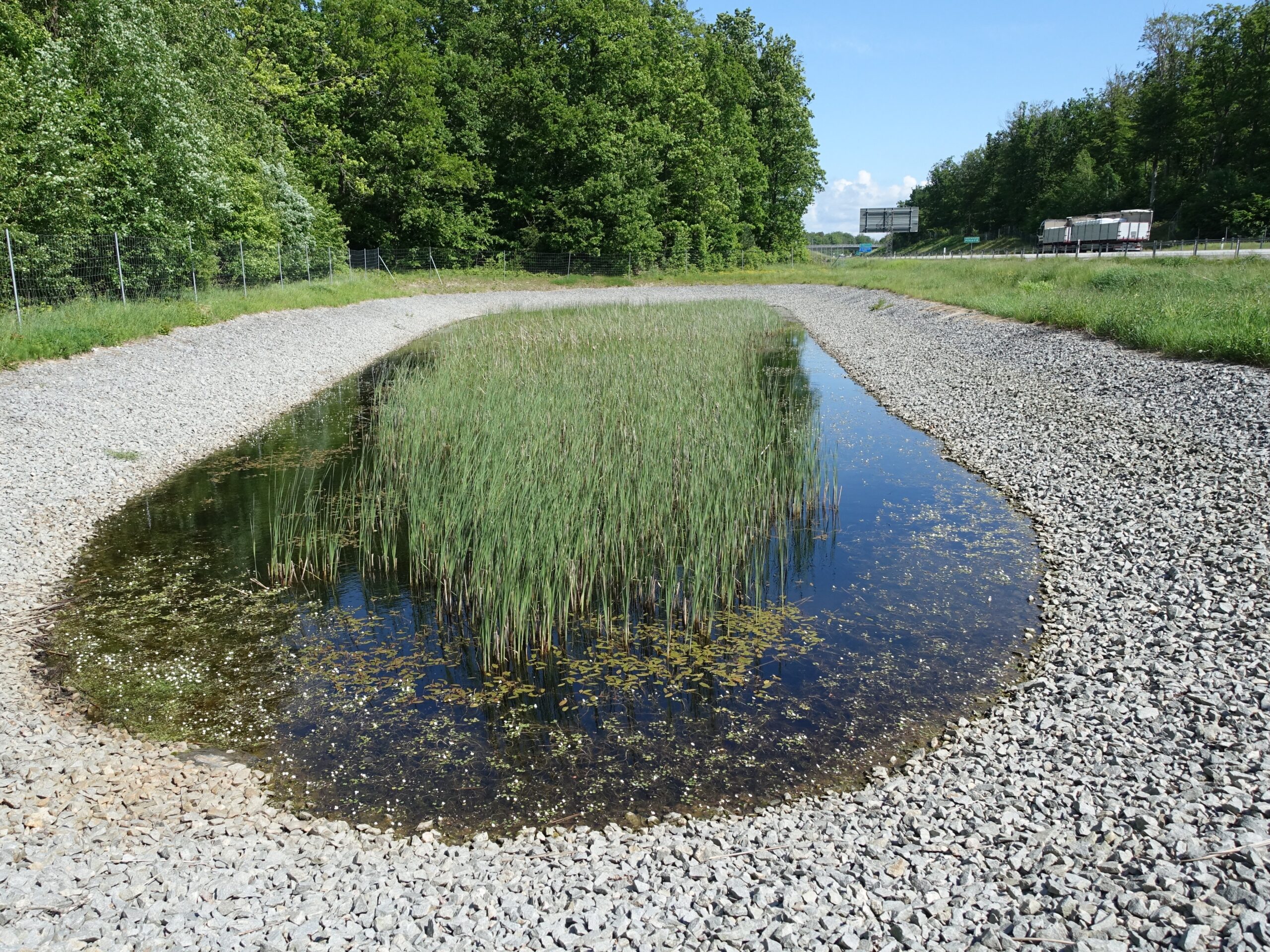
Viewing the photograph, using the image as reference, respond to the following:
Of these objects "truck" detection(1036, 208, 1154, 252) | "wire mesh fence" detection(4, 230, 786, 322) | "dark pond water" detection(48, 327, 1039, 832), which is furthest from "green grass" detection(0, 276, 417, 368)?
"truck" detection(1036, 208, 1154, 252)

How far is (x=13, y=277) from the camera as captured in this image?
1523 cm

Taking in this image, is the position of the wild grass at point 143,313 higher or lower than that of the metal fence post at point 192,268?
lower

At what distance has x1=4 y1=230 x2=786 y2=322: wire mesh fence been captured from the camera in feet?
55.0

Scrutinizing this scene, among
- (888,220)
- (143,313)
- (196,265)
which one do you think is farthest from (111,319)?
(888,220)

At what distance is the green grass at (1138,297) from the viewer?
1332cm

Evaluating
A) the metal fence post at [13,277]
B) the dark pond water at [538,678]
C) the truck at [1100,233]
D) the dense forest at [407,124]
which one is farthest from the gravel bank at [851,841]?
the truck at [1100,233]

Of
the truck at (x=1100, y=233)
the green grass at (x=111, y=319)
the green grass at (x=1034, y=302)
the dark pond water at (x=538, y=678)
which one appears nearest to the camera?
the dark pond water at (x=538, y=678)

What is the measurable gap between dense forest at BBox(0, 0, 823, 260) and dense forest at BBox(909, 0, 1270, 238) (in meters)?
25.8

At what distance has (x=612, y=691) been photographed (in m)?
5.34

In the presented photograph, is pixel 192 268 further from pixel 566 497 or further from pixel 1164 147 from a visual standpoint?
pixel 1164 147

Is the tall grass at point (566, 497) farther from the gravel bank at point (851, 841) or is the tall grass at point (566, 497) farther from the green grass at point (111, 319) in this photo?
the green grass at point (111, 319)

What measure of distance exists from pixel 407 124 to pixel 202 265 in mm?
19485

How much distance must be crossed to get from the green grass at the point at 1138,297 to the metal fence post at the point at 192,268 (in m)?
20.4

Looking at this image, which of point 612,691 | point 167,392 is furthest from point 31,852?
point 167,392
